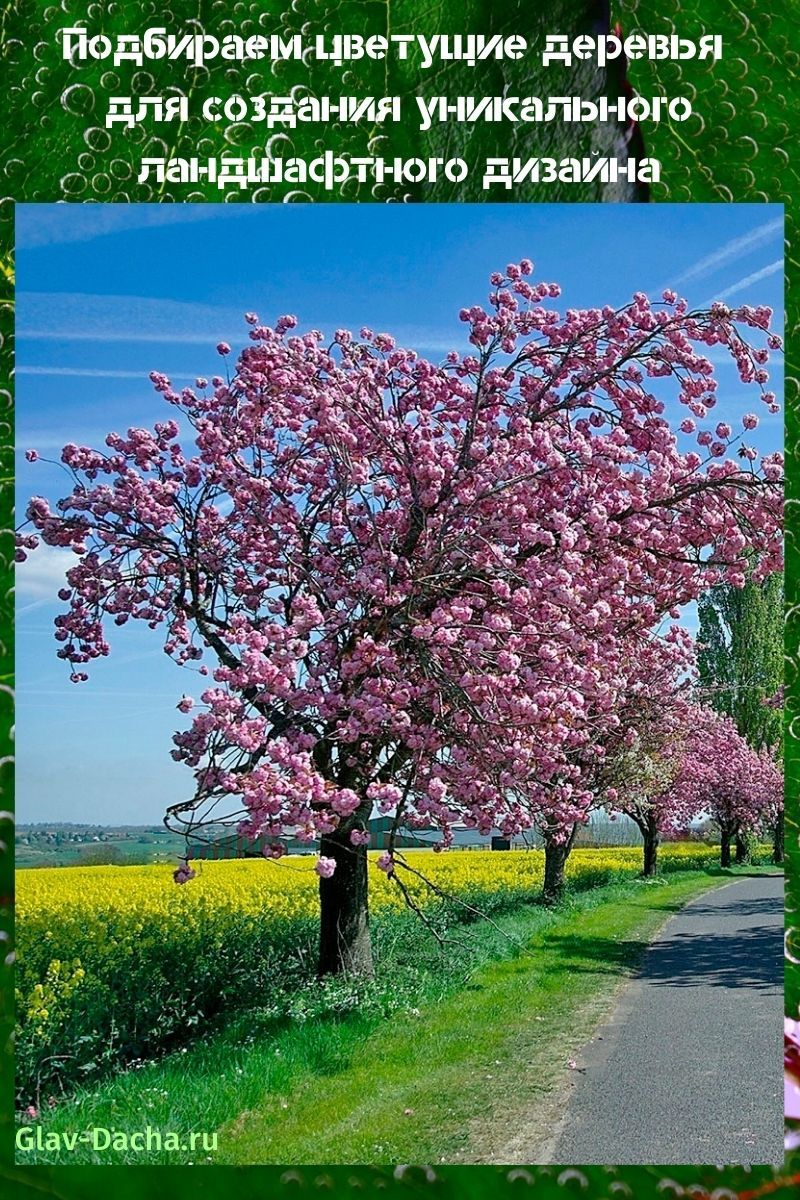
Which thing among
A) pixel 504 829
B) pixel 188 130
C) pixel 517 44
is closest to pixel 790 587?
pixel 504 829

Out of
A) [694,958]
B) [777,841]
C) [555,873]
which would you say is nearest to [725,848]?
[555,873]

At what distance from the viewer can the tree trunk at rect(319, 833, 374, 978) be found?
467cm

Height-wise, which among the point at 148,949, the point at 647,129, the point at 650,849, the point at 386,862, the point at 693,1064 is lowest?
the point at 693,1064

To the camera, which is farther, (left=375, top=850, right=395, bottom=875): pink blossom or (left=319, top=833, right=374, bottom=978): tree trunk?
(left=319, top=833, right=374, bottom=978): tree trunk

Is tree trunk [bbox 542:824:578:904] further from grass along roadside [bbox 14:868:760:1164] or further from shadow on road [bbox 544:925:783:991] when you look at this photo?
grass along roadside [bbox 14:868:760:1164]

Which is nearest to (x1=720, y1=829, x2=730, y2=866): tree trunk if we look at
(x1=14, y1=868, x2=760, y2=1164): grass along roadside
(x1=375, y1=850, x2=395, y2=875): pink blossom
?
(x1=14, y1=868, x2=760, y2=1164): grass along roadside

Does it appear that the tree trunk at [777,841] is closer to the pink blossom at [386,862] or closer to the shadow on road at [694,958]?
the shadow on road at [694,958]

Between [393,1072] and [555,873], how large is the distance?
153 inches

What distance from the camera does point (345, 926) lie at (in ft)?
15.5

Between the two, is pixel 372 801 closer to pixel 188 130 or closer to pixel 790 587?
pixel 790 587

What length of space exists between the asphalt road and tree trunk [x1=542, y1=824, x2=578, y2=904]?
5.91 feet

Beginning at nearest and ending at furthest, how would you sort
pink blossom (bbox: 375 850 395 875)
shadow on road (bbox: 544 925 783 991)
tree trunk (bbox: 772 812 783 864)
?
1. pink blossom (bbox: 375 850 395 875)
2. tree trunk (bbox: 772 812 783 864)
3. shadow on road (bbox: 544 925 783 991)

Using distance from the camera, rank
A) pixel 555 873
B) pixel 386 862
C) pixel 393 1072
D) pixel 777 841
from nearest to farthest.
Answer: pixel 393 1072 < pixel 386 862 < pixel 777 841 < pixel 555 873

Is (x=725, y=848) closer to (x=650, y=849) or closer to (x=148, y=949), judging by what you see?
(x=650, y=849)
